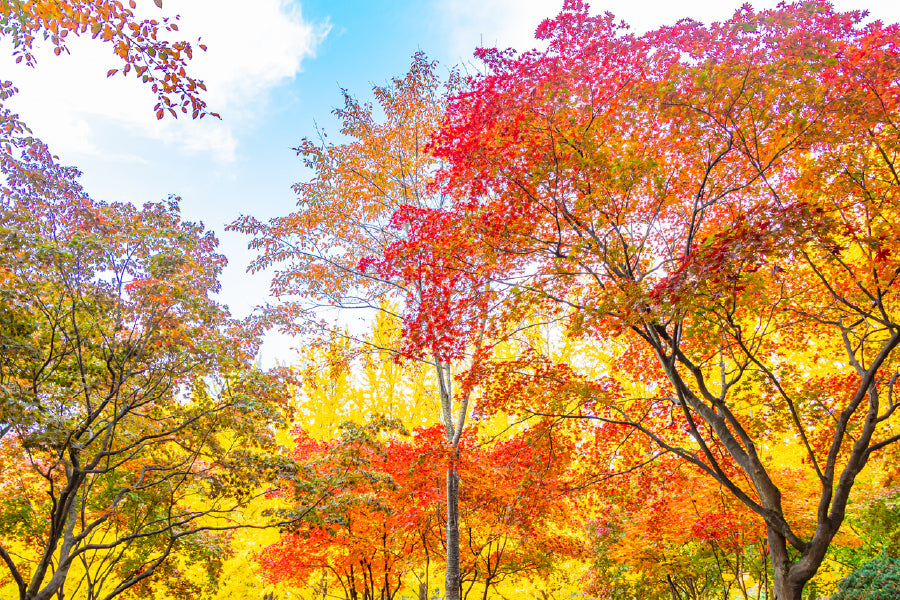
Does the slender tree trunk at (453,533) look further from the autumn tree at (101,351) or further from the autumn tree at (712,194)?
the autumn tree at (101,351)

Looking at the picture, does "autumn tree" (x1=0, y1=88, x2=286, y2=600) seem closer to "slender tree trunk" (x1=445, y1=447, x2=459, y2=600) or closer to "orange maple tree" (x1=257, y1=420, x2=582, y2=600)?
"orange maple tree" (x1=257, y1=420, x2=582, y2=600)

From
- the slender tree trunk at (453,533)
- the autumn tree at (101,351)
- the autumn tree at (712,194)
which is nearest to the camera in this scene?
the autumn tree at (712,194)

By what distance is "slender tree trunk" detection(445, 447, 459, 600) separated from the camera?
23.1ft

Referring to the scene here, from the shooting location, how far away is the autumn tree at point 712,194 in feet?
12.3

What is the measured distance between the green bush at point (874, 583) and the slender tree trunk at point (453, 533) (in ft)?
16.4

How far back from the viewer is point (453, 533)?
7.35 metres

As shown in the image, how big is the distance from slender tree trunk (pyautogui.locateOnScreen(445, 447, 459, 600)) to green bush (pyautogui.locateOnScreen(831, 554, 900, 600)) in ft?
16.4

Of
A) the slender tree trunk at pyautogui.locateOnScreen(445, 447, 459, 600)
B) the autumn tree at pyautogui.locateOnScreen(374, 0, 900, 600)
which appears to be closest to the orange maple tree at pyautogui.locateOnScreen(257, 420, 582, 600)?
the slender tree trunk at pyautogui.locateOnScreen(445, 447, 459, 600)

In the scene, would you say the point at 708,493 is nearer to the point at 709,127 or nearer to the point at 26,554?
the point at 709,127

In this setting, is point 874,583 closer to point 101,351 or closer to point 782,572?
point 782,572

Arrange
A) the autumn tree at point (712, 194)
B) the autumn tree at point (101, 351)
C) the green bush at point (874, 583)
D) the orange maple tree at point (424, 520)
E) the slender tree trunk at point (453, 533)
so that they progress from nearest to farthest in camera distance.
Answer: the autumn tree at point (712, 194)
the autumn tree at point (101, 351)
the green bush at point (874, 583)
the slender tree trunk at point (453, 533)
the orange maple tree at point (424, 520)

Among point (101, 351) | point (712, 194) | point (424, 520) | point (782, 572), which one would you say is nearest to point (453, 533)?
point (424, 520)

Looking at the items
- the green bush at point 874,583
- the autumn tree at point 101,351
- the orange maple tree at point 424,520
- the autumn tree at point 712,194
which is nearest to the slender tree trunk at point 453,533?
the orange maple tree at point 424,520

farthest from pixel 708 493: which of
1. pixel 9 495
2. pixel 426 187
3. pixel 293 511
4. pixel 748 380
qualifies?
pixel 9 495
